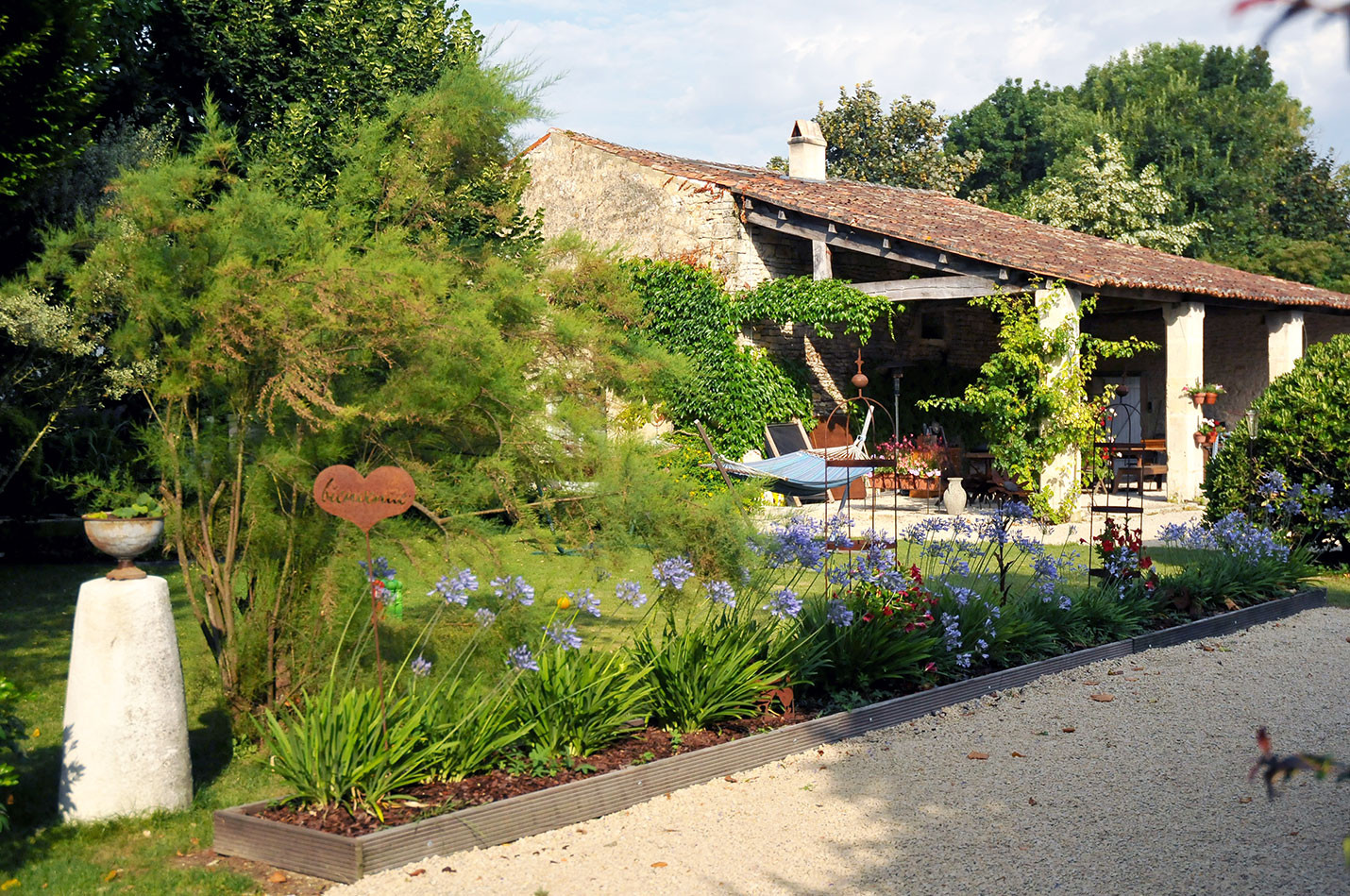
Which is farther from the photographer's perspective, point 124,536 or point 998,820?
point 124,536

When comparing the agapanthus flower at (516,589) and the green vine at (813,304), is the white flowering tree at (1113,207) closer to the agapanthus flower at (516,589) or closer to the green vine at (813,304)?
the green vine at (813,304)

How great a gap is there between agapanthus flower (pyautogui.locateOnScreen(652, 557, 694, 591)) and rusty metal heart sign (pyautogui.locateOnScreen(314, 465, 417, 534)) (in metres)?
1.14

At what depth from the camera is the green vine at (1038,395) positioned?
39.9 feet

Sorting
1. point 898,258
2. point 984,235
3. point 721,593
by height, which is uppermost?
point 984,235

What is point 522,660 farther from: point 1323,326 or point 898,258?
point 1323,326

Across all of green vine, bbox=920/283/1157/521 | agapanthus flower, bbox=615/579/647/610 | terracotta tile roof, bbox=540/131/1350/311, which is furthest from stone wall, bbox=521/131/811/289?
agapanthus flower, bbox=615/579/647/610

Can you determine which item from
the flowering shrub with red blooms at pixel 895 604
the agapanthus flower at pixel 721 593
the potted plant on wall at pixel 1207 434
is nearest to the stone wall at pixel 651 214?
the potted plant on wall at pixel 1207 434

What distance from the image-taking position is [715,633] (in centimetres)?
486

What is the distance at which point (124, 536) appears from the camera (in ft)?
13.1

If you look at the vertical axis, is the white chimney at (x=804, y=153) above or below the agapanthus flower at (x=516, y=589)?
above

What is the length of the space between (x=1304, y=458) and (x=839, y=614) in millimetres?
5433

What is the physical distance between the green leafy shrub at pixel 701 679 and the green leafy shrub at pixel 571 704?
257mm

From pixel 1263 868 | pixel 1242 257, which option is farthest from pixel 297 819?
pixel 1242 257

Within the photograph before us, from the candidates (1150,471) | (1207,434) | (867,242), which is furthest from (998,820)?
(1150,471)
